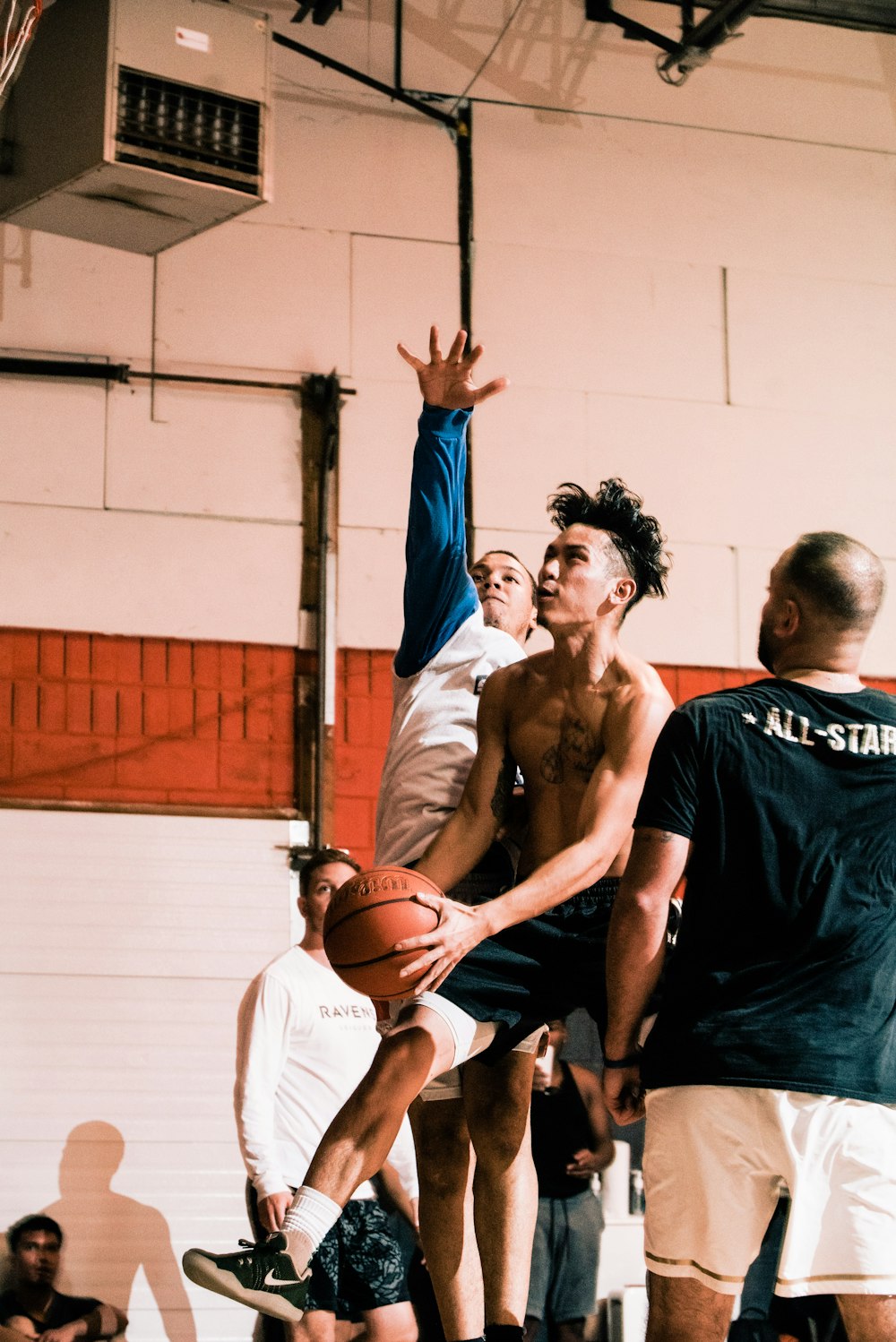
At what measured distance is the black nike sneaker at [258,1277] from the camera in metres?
3.41

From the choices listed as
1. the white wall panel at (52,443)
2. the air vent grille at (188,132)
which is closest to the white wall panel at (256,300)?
the white wall panel at (52,443)

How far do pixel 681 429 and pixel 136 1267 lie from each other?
211 inches

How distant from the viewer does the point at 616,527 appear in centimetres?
481

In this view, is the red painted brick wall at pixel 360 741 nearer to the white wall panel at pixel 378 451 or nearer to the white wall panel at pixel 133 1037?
the white wall panel at pixel 133 1037

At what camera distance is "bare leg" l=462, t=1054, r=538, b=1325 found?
14.2ft

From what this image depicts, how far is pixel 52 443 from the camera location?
26.4 ft

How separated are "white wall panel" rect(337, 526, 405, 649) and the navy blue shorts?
4.00 m

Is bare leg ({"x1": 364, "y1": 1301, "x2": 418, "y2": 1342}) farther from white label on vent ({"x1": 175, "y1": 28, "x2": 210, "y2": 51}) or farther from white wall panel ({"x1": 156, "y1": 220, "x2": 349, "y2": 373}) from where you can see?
white label on vent ({"x1": 175, "y1": 28, "x2": 210, "y2": 51})

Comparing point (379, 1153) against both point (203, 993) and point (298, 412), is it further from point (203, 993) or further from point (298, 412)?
point (298, 412)

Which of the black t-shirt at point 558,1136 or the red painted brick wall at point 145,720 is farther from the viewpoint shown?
the red painted brick wall at point 145,720

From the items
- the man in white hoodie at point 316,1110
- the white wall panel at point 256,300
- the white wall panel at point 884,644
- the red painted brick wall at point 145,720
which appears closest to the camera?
the man in white hoodie at point 316,1110

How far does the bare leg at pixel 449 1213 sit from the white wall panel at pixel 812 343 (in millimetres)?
5732

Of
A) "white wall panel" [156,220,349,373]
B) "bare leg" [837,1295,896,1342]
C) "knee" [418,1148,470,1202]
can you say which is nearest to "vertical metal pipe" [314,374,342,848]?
"white wall panel" [156,220,349,373]

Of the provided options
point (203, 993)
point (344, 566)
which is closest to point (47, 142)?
point (344, 566)
